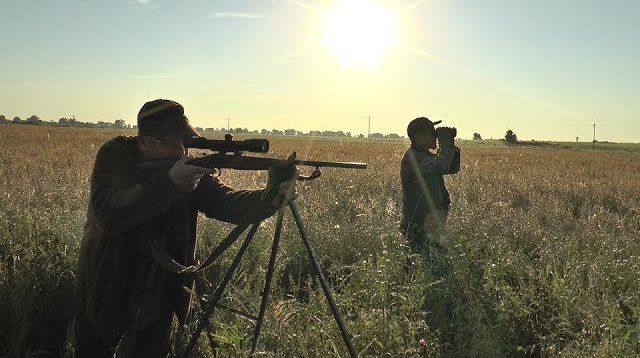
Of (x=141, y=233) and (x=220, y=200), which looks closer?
(x=141, y=233)

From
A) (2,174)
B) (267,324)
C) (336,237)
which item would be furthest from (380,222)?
A: (2,174)

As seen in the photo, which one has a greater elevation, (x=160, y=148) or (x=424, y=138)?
(x=424, y=138)

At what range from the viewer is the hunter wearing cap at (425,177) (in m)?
5.36

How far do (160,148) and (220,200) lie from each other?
1.88ft

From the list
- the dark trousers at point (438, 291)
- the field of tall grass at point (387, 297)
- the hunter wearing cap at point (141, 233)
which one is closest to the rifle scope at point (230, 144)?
the hunter wearing cap at point (141, 233)

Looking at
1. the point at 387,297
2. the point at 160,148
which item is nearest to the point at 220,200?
the point at 160,148

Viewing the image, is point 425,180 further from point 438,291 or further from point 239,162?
point 239,162

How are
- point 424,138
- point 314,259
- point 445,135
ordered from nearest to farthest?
point 314,259
point 445,135
point 424,138

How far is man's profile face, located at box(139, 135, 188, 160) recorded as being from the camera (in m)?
2.85

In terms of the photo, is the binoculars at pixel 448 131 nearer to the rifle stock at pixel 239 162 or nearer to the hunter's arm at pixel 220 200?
the hunter's arm at pixel 220 200

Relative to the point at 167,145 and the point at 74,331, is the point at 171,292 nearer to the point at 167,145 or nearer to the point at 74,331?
the point at 167,145

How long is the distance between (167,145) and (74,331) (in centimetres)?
189

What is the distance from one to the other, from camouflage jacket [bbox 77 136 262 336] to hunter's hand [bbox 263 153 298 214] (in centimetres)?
48

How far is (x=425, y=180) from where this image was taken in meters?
5.61
